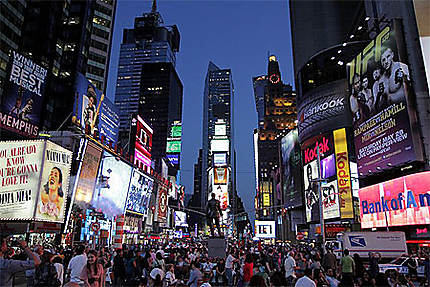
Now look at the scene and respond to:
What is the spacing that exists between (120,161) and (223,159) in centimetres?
6812

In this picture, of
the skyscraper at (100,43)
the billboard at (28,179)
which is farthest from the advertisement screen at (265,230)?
the skyscraper at (100,43)

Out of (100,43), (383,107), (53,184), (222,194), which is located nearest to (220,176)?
(222,194)

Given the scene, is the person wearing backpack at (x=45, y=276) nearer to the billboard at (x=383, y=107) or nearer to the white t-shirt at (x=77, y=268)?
the white t-shirt at (x=77, y=268)

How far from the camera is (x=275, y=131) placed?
153625mm

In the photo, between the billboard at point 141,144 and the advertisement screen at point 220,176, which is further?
the advertisement screen at point 220,176

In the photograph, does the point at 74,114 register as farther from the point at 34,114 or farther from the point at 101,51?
the point at 101,51

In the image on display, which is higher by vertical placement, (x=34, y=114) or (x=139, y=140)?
(x=139, y=140)

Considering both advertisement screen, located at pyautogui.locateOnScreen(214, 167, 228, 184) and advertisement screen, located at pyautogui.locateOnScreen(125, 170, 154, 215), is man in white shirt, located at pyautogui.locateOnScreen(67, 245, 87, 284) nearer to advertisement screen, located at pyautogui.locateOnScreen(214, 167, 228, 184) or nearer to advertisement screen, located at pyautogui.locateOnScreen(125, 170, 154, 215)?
advertisement screen, located at pyautogui.locateOnScreen(125, 170, 154, 215)

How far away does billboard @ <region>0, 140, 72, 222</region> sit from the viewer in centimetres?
2025

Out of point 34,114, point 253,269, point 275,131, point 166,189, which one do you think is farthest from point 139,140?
point 275,131

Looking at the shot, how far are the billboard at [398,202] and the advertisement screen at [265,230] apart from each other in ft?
75.7

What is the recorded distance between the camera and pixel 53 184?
22.3m

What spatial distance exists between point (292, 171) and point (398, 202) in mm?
36272

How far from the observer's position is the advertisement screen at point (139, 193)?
47.8 meters
